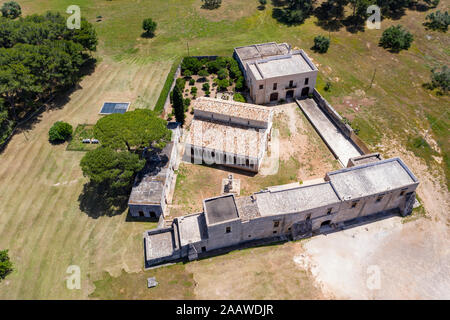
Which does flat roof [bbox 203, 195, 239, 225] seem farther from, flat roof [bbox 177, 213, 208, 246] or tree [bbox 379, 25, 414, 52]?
tree [bbox 379, 25, 414, 52]

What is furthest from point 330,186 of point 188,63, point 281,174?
point 188,63

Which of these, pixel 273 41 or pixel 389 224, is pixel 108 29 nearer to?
pixel 273 41

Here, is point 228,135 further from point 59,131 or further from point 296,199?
point 59,131

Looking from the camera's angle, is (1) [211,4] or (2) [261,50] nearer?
(2) [261,50]

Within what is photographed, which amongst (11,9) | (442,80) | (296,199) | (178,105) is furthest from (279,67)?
(11,9)

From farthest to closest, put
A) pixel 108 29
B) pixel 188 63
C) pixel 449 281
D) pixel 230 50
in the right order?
pixel 108 29 → pixel 230 50 → pixel 188 63 → pixel 449 281

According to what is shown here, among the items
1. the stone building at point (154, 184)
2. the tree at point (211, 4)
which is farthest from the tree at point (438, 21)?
the stone building at point (154, 184)

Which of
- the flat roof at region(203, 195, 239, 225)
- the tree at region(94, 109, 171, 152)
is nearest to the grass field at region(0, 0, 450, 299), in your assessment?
the flat roof at region(203, 195, 239, 225)
